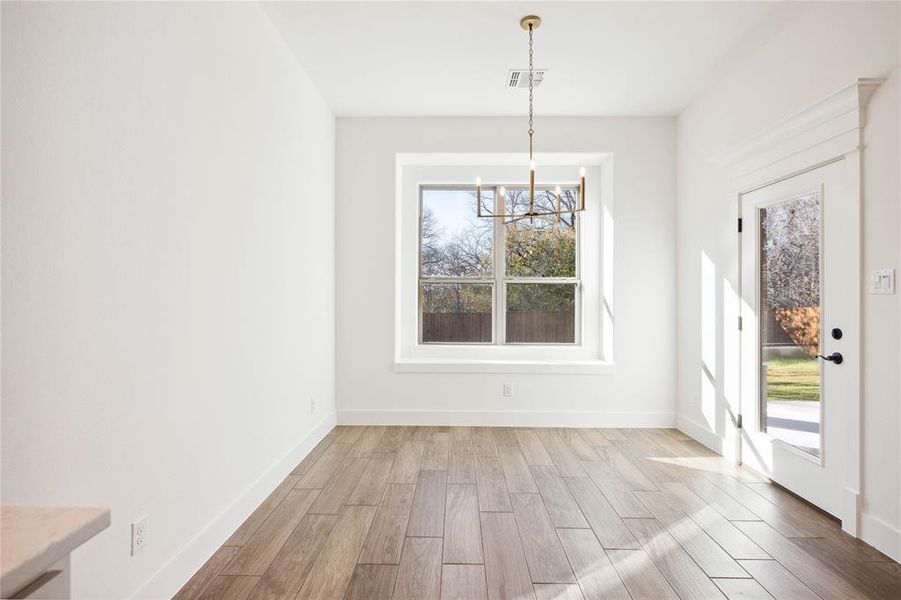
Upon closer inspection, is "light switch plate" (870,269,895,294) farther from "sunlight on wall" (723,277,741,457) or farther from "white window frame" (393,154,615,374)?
"white window frame" (393,154,615,374)

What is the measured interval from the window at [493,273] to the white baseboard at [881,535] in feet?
9.27

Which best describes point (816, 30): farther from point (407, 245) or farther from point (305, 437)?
point (305, 437)

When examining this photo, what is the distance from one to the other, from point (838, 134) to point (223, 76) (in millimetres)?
3120

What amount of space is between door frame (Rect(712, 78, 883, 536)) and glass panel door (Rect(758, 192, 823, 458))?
234 millimetres

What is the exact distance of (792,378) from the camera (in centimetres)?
303

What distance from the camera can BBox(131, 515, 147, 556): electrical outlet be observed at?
1.73 metres

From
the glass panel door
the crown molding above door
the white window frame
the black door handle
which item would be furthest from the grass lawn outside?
the white window frame

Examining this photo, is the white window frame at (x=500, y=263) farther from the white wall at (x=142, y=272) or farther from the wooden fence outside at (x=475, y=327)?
the white wall at (x=142, y=272)

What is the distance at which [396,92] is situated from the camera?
4.04 metres

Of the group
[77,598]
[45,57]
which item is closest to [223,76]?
[45,57]

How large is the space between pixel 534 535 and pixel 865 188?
2.34 m

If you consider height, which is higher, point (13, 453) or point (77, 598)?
point (13, 453)

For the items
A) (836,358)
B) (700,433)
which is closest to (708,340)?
(700,433)

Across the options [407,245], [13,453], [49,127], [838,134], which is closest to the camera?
[13,453]
